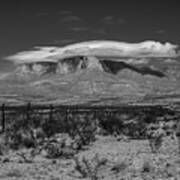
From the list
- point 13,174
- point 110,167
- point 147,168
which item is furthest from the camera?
point 110,167

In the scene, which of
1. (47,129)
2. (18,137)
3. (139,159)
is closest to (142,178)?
(139,159)

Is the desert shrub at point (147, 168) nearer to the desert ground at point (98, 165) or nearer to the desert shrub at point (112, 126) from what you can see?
the desert ground at point (98, 165)

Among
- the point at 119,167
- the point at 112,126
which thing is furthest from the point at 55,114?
the point at 119,167

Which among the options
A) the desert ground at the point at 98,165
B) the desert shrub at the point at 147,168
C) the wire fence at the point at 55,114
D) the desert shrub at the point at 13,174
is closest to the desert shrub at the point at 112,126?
the wire fence at the point at 55,114

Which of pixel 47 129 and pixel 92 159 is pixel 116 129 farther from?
pixel 92 159

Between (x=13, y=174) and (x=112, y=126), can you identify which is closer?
(x=13, y=174)

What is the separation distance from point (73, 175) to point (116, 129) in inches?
664

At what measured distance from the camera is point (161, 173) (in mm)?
12328

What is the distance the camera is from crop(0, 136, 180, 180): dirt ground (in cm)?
1212

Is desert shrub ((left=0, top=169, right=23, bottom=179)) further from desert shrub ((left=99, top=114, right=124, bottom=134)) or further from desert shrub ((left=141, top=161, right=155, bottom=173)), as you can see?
desert shrub ((left=99, top=114, right=124, bottom=134))

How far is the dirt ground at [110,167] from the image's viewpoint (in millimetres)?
12117

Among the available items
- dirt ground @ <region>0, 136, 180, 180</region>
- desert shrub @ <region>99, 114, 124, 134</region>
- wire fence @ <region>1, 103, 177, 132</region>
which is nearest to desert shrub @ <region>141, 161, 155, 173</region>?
dirt ground @ <region>0, 136, 180, 180</region>

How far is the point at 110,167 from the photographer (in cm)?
1362

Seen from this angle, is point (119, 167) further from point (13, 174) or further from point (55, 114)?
point (55, 114)
